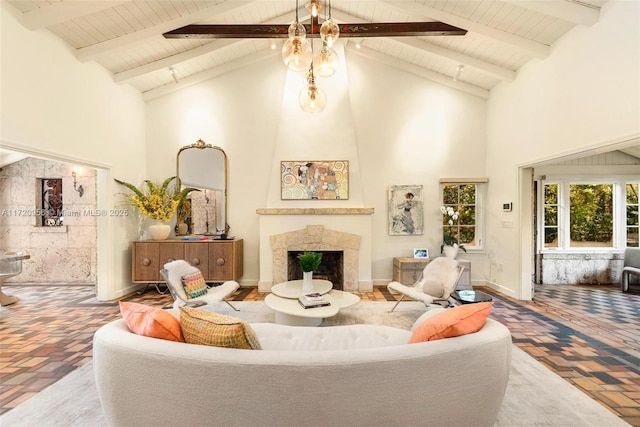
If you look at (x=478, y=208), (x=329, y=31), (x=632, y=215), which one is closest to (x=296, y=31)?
(x=329, y=31)

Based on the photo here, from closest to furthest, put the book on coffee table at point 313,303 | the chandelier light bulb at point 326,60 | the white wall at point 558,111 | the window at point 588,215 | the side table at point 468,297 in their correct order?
the chandelier light bulb at point 326,60 < the white wall at point 558,111 < the book on coffee table at point 313,303 < the side table at point 468,297 < the window at point 588,215

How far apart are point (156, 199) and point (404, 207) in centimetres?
433

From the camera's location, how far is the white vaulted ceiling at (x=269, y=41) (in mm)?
3082

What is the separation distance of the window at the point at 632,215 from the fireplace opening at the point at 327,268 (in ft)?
17.8

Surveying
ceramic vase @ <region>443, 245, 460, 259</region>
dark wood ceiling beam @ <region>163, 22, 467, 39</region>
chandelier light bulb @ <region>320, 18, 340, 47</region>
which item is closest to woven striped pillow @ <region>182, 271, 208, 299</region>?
chandelier light bulb @ <region>320, 18, 340, 47</region>

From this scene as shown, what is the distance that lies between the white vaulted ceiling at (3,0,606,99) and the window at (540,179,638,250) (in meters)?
2.51

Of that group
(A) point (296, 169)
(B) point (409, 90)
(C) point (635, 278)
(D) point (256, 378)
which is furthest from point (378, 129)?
(C) point (635, 278)

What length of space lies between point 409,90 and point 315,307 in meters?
4.34

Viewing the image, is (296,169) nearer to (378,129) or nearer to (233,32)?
(378,129)

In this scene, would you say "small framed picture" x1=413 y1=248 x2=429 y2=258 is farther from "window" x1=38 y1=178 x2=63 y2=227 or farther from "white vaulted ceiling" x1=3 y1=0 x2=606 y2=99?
"window" x1=38 y1=178 x2=63 y2=227

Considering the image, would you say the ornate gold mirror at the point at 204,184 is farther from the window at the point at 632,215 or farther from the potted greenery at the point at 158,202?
the window at the point at 632,215

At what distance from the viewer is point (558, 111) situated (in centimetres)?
354

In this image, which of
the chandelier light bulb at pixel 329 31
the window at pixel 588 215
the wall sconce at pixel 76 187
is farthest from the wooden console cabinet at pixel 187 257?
the window at pixel 588 215

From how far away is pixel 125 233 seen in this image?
472 centimetres
